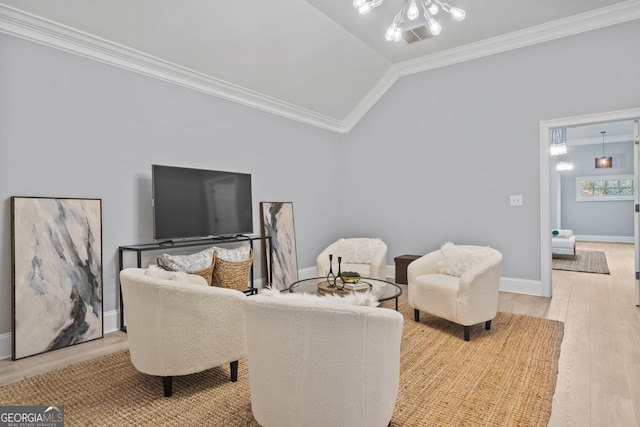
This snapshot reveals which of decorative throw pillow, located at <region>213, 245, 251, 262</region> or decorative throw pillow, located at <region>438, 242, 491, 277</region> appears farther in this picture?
decorative throw pillow, located at <region>213, 245, 251, 262</region>

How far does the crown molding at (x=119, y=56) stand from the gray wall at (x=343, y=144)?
8cm

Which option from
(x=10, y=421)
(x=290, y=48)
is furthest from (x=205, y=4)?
(x=10, y=421)

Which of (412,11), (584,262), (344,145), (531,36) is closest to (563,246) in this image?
(584,262)

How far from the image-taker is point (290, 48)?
13.8 feet

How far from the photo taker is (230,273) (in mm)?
3809

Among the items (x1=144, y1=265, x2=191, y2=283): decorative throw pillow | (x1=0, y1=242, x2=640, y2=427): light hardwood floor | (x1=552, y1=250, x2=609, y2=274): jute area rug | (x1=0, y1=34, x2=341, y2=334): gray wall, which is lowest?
(x1=552, y1=250, x2=609, y2=274): jute area rug

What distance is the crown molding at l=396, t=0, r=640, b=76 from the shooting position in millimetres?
3881

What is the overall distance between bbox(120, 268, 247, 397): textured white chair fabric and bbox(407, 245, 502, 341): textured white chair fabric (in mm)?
1858

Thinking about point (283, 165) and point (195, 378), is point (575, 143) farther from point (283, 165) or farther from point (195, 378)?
point (195, 378)

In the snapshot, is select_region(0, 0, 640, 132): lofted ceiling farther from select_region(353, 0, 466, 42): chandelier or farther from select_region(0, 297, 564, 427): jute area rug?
select_region(0, 297, 564, 427): jute area rug

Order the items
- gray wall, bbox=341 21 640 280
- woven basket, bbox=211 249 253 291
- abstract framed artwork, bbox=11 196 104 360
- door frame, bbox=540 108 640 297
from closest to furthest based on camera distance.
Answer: abstract framed artwork, bbox=11 196 104 360
woven basket, bbox=211 249 253 291
gray wall, bbox=341 21 640 280
door frame, bbox=540 108 640 297

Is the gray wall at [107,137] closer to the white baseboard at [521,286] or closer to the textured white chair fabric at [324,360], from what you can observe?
the textured white chair fabric at [324,360]

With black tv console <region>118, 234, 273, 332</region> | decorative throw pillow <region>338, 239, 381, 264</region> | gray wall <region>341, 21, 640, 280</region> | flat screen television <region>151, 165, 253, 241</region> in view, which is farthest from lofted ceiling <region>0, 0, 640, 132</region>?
decorative throw pillow <region>338, 239, 381, 264</region>

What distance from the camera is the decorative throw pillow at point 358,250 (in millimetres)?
4539
